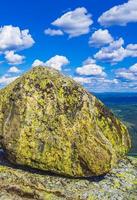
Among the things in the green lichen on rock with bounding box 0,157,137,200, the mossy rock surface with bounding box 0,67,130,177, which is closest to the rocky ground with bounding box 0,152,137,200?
the green lichen on rock with bounding box 0,157,137,200

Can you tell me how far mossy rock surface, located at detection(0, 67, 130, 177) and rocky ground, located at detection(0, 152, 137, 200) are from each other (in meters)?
0.68

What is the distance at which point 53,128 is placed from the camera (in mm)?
24438

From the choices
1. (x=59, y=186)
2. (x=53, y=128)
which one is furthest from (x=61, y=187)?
(x=53, y=128)

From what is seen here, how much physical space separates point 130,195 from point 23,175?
7142 millimetres

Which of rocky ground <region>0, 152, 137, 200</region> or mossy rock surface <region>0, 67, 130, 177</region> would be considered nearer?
rocky ground <region>0, 152, 137, 200</region>

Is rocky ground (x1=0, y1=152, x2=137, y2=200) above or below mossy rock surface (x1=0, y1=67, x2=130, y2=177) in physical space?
below

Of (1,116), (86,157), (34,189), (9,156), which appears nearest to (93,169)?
(86,157)

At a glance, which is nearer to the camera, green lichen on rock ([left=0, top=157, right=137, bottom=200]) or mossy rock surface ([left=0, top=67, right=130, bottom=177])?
green lichen on rock ([left=0, top=157, right=137, bottom=200])

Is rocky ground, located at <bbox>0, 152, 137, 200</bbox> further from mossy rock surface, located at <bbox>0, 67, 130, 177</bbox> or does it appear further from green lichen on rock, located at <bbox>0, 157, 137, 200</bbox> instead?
mossy rock surface, located at <bbox>0, 67, 130, 177</bbox>

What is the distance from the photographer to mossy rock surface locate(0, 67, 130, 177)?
24000 mm

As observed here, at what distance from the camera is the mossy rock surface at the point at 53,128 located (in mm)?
24000

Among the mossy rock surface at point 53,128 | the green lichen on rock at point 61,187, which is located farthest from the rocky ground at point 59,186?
the mossy rock surface at point 53,128

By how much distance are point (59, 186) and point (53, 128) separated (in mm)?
3813

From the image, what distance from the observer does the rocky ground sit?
2266 cm
